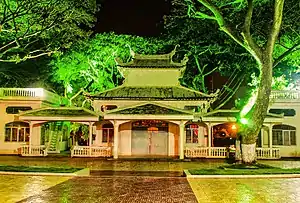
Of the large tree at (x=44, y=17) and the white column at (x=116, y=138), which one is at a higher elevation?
the large tree at (x=44, y=17)

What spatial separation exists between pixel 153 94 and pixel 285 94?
388 inches

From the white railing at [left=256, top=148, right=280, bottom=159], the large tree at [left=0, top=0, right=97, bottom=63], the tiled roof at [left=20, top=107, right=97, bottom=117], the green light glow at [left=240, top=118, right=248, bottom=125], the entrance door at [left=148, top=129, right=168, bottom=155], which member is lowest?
the white railing at [left=256, top=148, right=280, bottom=159]

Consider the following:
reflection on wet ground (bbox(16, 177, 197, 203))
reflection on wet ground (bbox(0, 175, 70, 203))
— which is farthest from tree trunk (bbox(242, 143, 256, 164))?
reflection on wet ground (bbox(0, 175, 70, 203))

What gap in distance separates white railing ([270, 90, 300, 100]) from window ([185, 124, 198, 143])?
20.4 feet

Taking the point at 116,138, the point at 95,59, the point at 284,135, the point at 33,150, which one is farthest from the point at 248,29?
the point at 33,150

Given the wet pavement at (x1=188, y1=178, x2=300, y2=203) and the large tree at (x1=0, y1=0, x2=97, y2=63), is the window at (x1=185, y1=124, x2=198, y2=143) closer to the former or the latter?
the large tree at (x1=0, y1=0, x2=97, y2=63)

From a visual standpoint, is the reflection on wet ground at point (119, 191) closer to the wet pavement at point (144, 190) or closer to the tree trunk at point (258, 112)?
the wet pavement at point (144, 190)

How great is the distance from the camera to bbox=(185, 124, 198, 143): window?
26.8 meters

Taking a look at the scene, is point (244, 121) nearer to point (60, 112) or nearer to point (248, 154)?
point (248, 154)

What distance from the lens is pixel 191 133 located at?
26.9 metres

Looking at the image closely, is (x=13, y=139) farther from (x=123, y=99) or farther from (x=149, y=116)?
(x=149, y=116)

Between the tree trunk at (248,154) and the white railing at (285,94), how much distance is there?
11.9 metres

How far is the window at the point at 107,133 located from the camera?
2659 cm

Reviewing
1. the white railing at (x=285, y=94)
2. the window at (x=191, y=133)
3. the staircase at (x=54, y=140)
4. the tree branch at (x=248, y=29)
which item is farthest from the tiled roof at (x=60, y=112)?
the white railing at (x=285, y=94)
